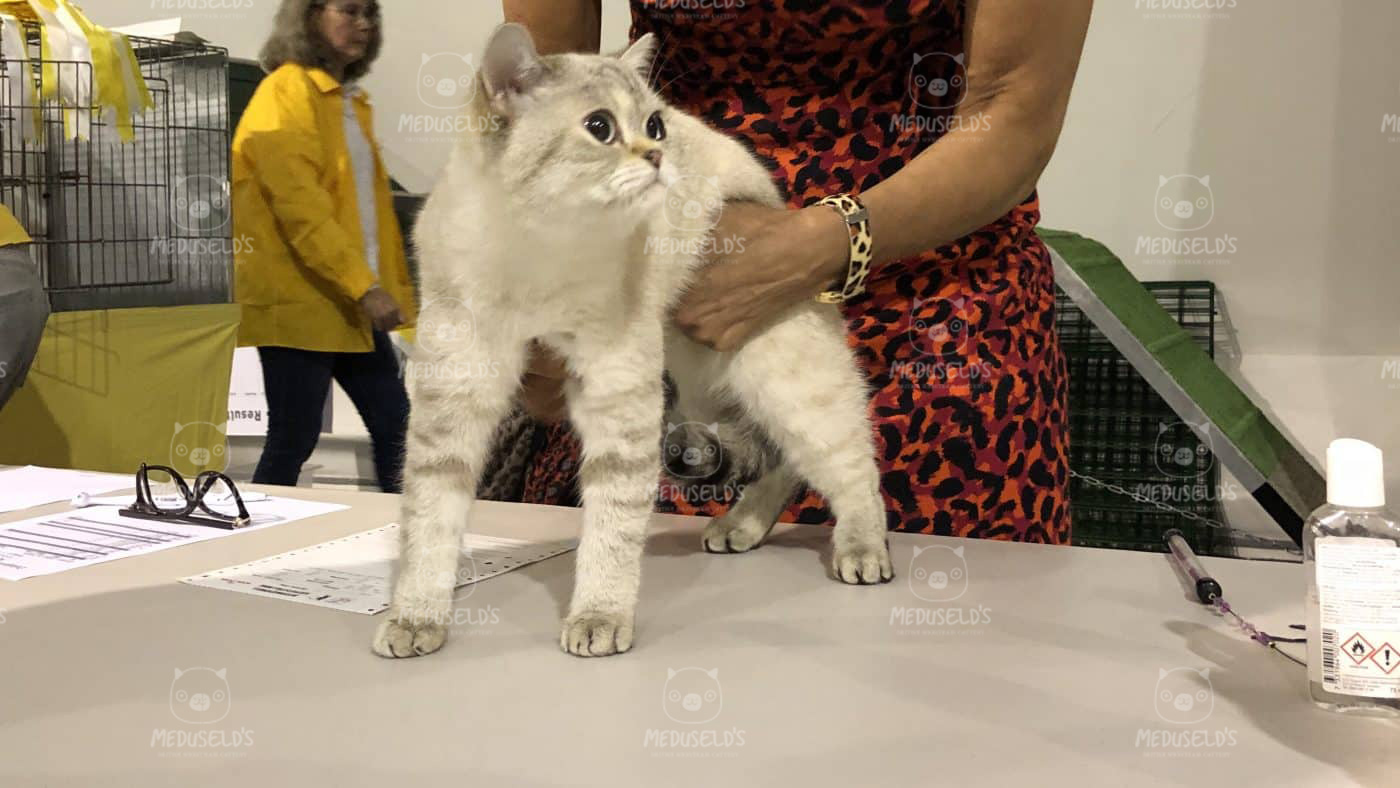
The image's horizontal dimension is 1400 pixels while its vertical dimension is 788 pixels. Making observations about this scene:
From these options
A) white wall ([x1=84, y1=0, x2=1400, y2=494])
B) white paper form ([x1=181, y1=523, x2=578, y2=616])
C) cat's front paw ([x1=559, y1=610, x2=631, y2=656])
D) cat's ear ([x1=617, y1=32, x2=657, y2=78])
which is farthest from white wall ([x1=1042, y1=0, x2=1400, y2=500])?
cat's front paw ([x1=559, y1=610, x2=631, y2=656])

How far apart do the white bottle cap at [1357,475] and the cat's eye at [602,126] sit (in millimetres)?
568

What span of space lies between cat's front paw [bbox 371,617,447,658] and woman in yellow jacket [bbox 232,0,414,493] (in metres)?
1.77

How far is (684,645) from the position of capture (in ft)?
2.54

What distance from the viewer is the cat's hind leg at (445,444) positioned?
0.83 m

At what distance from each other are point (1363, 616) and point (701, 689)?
0.42 metres

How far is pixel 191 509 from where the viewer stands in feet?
3.93

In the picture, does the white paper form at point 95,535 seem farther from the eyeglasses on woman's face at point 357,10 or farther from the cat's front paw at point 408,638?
the eyeglasses on woman's face at point 357,10

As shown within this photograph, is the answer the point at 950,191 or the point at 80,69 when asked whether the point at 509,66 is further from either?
the point at 80,69

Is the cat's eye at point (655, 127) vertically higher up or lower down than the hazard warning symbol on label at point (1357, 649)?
higher up

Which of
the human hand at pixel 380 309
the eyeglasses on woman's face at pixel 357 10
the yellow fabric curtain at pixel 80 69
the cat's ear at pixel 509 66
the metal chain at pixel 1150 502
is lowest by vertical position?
the metal chain at pixel 1150 502

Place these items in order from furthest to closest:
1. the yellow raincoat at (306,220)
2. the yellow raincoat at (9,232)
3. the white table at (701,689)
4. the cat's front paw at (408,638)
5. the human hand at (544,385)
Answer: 1. the yellow raincoat at (306,220)
2. the yellow raincoat at (9,232)
3. the human hand at (544,385)
4. the cat's front paw at (408,638)
5. the white table at (701,689)

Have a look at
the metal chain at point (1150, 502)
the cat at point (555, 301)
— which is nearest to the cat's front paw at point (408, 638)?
the cat at point (555, 301)

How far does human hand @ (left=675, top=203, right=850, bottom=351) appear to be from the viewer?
3.24ft

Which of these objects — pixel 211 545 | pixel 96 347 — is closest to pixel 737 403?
pixel 211 545
